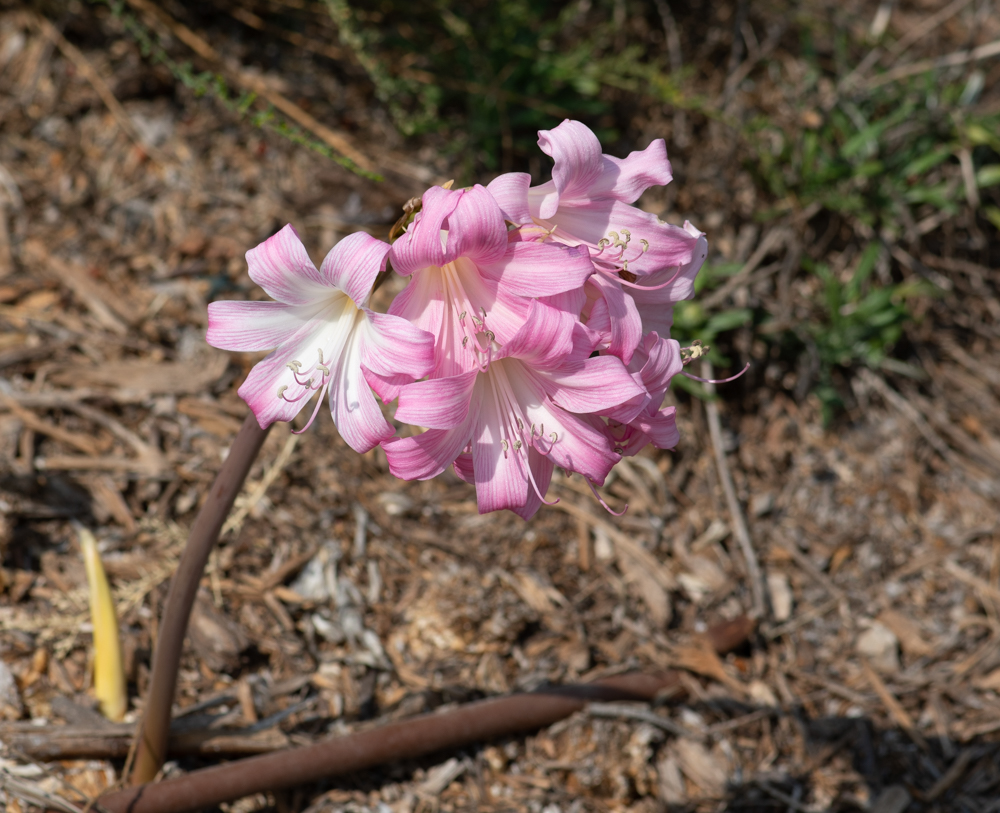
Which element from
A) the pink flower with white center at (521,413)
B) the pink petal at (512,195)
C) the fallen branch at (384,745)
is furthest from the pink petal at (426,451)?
the fallen branch at (384,745)

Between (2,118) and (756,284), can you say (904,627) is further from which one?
(2,118)

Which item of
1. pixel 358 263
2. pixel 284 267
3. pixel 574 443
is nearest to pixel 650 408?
pixel 574 443

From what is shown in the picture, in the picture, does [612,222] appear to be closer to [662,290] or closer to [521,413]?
[662,290]

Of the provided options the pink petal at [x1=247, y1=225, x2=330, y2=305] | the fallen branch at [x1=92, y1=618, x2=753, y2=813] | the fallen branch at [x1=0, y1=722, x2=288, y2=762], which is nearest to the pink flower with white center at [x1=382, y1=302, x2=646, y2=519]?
the pink petal at [x1=247, y1=225, x2=330, y2=305]

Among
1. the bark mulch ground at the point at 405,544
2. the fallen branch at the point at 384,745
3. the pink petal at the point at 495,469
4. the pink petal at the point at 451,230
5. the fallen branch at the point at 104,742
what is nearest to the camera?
the pink petal at the point at 451,230

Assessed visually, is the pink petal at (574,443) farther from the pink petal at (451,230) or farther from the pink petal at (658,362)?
the pink petal at (451,230)

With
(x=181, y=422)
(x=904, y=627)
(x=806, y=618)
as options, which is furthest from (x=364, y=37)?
(x=904, y=627)
